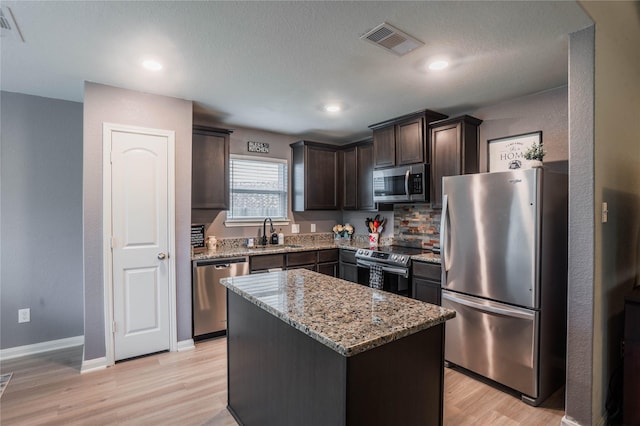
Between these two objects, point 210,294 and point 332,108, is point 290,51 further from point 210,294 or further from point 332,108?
point 210,294

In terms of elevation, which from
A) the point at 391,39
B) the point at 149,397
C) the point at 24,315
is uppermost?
the point at 391,39

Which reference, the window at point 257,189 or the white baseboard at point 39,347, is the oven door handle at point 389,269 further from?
the white baseboard at point 39,347

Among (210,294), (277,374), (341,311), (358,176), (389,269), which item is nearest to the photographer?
(341,311)

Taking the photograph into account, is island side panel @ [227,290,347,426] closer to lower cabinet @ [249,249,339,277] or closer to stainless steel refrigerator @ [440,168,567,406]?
lower cabinet @ [249,249,339,277]

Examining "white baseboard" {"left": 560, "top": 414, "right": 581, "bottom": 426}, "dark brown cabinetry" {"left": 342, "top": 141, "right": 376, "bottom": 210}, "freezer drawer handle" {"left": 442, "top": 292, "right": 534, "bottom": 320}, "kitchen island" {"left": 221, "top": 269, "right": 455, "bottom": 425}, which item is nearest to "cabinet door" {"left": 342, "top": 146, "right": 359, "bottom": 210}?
"dark brown cabinetry" {"left": 342, "top": 141, "right": 376, "bottom": 210}

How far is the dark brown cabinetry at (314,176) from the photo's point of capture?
177 inches

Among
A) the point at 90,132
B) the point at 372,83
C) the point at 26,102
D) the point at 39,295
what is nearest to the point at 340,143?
the point at 372,83

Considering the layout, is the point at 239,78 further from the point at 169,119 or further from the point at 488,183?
the point at 488,183

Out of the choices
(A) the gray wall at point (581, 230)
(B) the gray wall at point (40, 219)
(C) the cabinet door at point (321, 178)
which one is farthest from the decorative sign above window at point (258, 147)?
(A) the gray wall at point (581, 230)

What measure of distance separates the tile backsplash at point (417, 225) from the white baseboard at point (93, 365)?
3.30 meters

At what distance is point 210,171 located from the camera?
3.65 metres

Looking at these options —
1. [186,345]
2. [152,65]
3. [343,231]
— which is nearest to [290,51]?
[152,65]

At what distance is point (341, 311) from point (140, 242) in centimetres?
229

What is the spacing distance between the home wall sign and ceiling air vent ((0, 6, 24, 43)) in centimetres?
368
